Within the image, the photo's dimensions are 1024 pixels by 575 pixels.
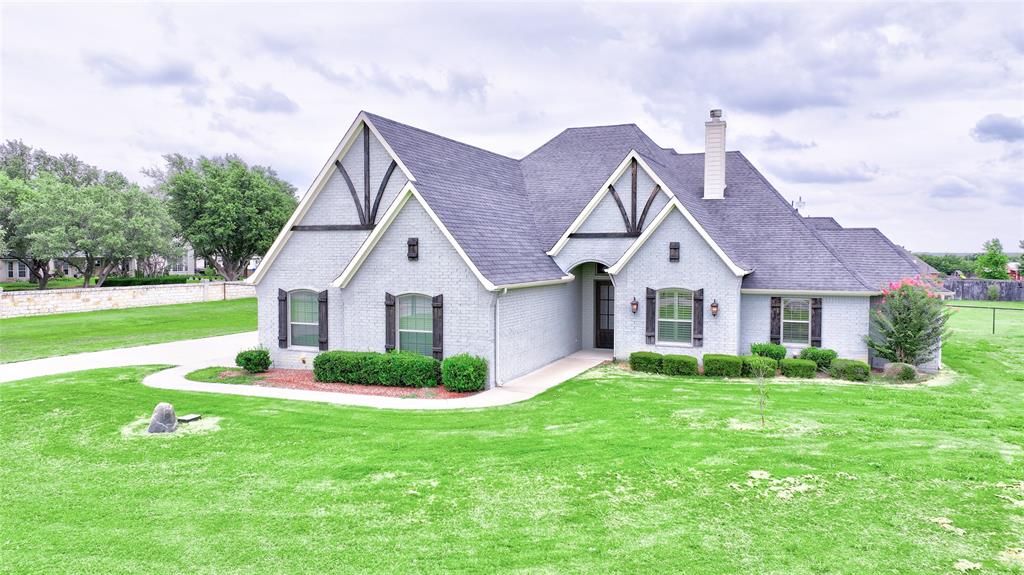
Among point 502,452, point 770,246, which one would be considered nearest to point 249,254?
point 770,246

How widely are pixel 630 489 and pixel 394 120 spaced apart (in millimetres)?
14575

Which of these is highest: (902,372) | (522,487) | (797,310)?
(797,310)

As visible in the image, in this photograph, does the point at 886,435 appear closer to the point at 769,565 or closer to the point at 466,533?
the point at 769,565

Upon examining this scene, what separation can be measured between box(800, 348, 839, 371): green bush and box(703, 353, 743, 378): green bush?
2.22m

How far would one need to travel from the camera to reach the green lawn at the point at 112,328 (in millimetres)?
25281

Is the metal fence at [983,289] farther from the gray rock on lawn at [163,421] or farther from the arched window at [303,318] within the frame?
the gray rock on lawn at [163,421]

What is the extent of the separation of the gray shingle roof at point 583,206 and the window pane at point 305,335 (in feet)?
18.6

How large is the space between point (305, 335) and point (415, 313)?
4.05 meters

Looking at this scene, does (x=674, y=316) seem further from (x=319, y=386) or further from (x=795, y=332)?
(x=319, y=386)

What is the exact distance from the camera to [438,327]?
17781 millimetres

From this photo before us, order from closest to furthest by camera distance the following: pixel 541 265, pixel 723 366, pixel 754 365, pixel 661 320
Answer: pixel 754 365 < pixel 723 366 < pixel 661 320 < pixel 541 265

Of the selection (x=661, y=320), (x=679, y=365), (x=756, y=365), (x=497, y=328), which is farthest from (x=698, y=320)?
(x=497, y=328)

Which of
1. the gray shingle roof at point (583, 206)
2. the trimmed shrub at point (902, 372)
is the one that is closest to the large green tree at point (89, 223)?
the gray shingle roof at point (583, 206)

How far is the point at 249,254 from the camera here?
57344mm
